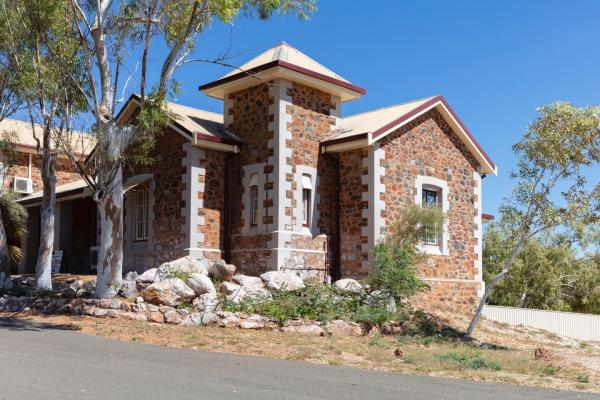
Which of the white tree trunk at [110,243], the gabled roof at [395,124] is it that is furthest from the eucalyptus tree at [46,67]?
the gabled roof at [395,124]

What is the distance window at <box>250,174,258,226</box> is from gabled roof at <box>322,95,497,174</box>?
229 centimetres

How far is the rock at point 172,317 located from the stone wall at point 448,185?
23.2 feet

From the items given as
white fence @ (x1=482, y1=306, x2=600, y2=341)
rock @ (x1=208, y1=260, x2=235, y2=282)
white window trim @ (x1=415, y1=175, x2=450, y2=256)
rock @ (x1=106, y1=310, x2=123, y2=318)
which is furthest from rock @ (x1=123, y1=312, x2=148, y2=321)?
white fence @ (x1=482, y1=306, x2=600, y2=341)

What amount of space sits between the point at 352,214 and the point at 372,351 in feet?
24.7

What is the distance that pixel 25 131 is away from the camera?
3097 cm

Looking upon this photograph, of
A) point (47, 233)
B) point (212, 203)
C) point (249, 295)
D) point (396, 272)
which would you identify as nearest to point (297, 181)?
point (212, 203)

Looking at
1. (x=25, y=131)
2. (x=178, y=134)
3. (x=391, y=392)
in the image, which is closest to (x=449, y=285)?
(x=178, y=134)

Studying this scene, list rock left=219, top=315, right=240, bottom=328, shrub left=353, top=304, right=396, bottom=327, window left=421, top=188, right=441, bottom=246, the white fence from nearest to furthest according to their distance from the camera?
rock left=219, top=315, right=240, bottom=328 < shrub left=353, top=304, right=396, bottom=327 < window left=421, top=188, right=441, bottom=246 < the white fence

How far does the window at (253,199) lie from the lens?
2002cm

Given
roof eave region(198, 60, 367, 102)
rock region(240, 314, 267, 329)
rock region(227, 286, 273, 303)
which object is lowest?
rock region(240, 314, 267, 329)

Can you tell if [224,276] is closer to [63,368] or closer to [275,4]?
[275,4]

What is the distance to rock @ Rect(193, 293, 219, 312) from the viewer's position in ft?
51.8

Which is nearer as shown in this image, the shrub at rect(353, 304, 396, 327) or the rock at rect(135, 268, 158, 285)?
the shrub at rect(353, 304, 396, 327)

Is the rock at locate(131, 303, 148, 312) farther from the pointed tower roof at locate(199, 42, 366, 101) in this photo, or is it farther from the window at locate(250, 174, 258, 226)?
the pointed tower roof at locate(199, 42, 366, 101)
